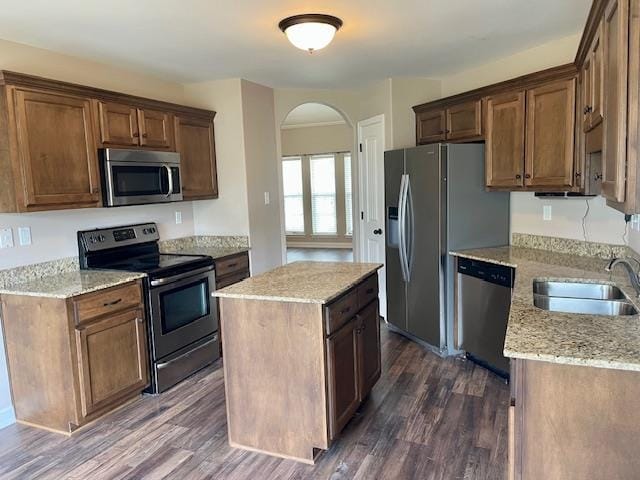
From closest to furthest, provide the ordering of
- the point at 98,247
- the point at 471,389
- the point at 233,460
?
the point at 233,460
the point at 471,389
the point at 98,247

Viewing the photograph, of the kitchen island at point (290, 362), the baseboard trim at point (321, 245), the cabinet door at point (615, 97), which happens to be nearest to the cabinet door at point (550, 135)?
the cabinet door at point (615, 97)

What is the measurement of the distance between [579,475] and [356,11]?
99.6 inches

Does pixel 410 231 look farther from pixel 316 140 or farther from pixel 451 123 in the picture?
pixel 316 140

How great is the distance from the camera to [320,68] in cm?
410

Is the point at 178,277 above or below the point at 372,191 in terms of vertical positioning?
below

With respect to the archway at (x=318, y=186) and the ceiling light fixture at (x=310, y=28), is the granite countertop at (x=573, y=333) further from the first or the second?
the archway at (x=318, y=186)

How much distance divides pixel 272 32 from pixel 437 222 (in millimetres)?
1909

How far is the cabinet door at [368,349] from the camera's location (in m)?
2.82

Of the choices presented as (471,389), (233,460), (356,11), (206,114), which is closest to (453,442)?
(471,389)

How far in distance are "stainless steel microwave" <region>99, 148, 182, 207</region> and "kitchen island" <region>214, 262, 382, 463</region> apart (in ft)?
4.49

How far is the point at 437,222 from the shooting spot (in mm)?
3770

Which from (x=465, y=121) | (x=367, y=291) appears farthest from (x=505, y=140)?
(x=367, y=291)

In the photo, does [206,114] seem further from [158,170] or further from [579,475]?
[579,475]

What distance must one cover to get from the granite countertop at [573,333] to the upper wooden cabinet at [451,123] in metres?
1.58
